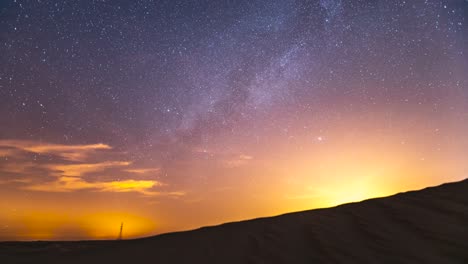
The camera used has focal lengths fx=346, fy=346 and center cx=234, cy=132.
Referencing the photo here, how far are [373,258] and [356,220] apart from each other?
171 centimetres

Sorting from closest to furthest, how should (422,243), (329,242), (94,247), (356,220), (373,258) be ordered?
1. (373,258)
2. (422,243)
3. (329,242)
4. (356,220)
5. (94,247)

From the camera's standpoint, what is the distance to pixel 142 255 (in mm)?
5535

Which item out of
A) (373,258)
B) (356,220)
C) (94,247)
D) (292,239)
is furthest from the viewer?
(94,247)

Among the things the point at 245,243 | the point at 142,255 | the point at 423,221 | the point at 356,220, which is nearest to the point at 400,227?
the point at 423,221

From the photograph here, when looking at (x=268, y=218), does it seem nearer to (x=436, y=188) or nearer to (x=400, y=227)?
(x=400, y=227)

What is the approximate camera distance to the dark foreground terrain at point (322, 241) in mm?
4371

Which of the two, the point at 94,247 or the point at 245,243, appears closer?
the point at 245,243

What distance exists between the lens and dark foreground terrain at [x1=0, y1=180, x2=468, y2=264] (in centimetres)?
437

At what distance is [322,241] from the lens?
505cm

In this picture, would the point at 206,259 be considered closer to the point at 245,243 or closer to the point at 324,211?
the point at 245,243

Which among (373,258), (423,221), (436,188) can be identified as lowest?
(373,258)

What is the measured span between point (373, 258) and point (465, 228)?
159 cm

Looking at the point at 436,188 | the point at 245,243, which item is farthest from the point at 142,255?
the point at 436,188

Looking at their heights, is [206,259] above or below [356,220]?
below
